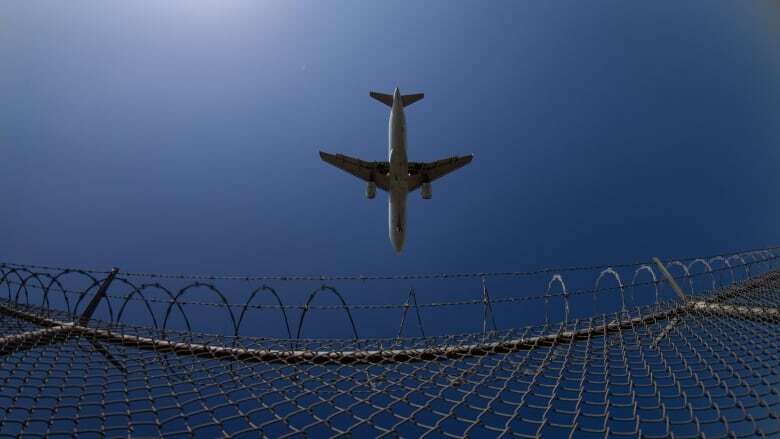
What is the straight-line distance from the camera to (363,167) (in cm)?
3716

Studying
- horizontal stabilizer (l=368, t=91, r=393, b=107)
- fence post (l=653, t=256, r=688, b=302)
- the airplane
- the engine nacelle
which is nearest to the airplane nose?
the airplane

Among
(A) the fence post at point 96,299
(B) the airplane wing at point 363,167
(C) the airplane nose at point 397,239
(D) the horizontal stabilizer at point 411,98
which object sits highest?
(D) the horizontal stabilizer at point 411,98

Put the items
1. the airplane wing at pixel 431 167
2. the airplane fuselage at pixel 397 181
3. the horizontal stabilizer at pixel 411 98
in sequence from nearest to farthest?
the airplane fuselage at pixel 397 181
the airplane wing at pixel 431 167
the horizontal stabilizer at pixel 411 98

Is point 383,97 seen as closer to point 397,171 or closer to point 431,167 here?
point 431,167

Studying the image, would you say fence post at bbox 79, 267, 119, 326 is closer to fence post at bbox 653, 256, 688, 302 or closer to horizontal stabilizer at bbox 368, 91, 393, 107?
fence post at bbox 653, 256, 688, 302

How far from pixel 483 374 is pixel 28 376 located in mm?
6462

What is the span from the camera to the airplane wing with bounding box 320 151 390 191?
121 ft

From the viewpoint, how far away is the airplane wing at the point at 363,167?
36.8 metres

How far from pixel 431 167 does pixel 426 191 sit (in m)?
2.46

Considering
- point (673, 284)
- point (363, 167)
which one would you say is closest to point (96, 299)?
point (673, 284)

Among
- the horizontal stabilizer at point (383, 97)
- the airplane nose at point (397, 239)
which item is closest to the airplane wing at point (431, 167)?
the airplane nose at point (397, 239)

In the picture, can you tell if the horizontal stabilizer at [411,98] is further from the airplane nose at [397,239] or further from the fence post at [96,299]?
the fence post at [96,299]

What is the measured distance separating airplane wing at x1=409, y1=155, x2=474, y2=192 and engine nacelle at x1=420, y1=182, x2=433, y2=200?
54cm

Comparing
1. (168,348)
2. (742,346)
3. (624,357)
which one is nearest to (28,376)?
(168,348)
